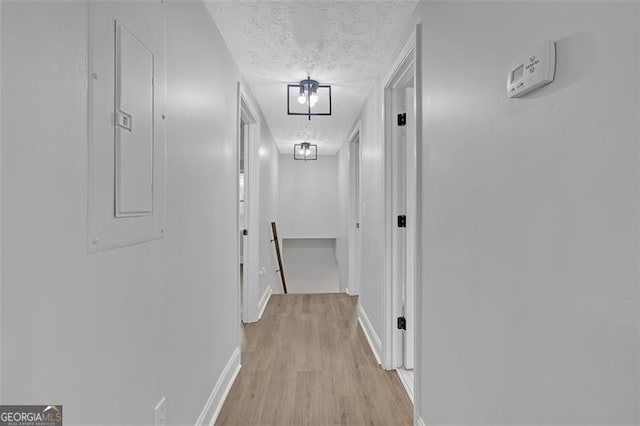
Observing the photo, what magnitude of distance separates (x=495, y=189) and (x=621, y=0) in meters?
0.54

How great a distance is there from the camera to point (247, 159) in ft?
11.7

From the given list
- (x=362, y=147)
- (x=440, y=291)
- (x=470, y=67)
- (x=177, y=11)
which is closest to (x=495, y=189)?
(x=470, y=67)

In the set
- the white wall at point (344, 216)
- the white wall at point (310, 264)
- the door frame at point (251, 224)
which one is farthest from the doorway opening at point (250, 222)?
the white wall at point (310, 264)

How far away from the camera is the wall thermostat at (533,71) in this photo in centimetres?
80

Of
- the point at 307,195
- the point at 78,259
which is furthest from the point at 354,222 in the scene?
the point at 78,259

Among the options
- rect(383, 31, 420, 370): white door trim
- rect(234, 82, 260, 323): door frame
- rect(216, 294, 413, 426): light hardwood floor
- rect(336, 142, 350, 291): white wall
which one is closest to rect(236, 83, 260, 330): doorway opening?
rect(234, 82, 260, 323): door frame

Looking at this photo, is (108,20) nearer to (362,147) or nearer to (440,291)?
(440,291)

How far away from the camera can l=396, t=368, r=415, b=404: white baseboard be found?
2.24 m

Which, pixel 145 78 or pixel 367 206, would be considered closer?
pixel 145 78

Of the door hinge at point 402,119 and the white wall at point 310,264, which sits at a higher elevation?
the door hinge at point 402,119

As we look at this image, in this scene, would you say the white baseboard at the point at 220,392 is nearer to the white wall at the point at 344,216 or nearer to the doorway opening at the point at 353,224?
the doorway opening at the point at 353,224

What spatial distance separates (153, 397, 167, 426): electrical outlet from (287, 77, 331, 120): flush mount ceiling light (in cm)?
206
